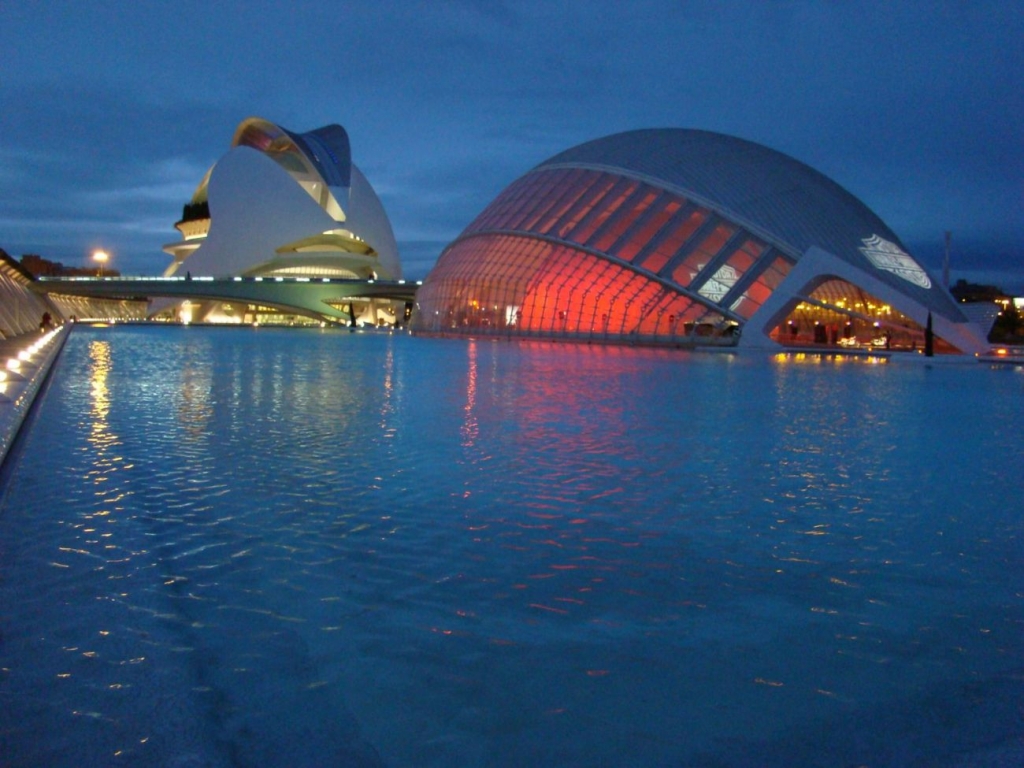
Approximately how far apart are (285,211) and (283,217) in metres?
0.53

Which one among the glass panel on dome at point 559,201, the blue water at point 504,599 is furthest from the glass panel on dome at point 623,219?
the blue water at point 504,599

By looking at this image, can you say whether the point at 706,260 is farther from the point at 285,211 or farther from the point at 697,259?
the point at 285,211

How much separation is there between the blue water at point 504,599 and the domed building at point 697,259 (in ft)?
81.1

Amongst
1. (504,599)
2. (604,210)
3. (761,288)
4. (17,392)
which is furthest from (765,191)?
(504,599)

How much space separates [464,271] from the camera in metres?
43.9

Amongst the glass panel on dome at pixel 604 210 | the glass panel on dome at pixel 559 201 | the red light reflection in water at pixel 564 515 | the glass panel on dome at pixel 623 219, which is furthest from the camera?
the glass panel on dome at pixel 559 201

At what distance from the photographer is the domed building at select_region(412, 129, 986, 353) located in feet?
111

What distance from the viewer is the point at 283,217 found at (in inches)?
3046

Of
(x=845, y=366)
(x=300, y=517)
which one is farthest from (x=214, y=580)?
(x=845, y=366)

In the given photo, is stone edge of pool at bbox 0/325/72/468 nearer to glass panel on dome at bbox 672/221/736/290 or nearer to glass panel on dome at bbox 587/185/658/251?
glass panel on dome at bbox 587/185/658/251

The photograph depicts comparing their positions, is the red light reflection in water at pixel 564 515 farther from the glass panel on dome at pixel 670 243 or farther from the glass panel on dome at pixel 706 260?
the glass panel on dome at pixel 670 243

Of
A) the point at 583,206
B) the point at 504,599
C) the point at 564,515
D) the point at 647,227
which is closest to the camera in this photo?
the point at 504,599

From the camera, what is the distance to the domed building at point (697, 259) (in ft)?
111

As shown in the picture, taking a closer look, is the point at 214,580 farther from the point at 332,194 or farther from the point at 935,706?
the point at 332,194
